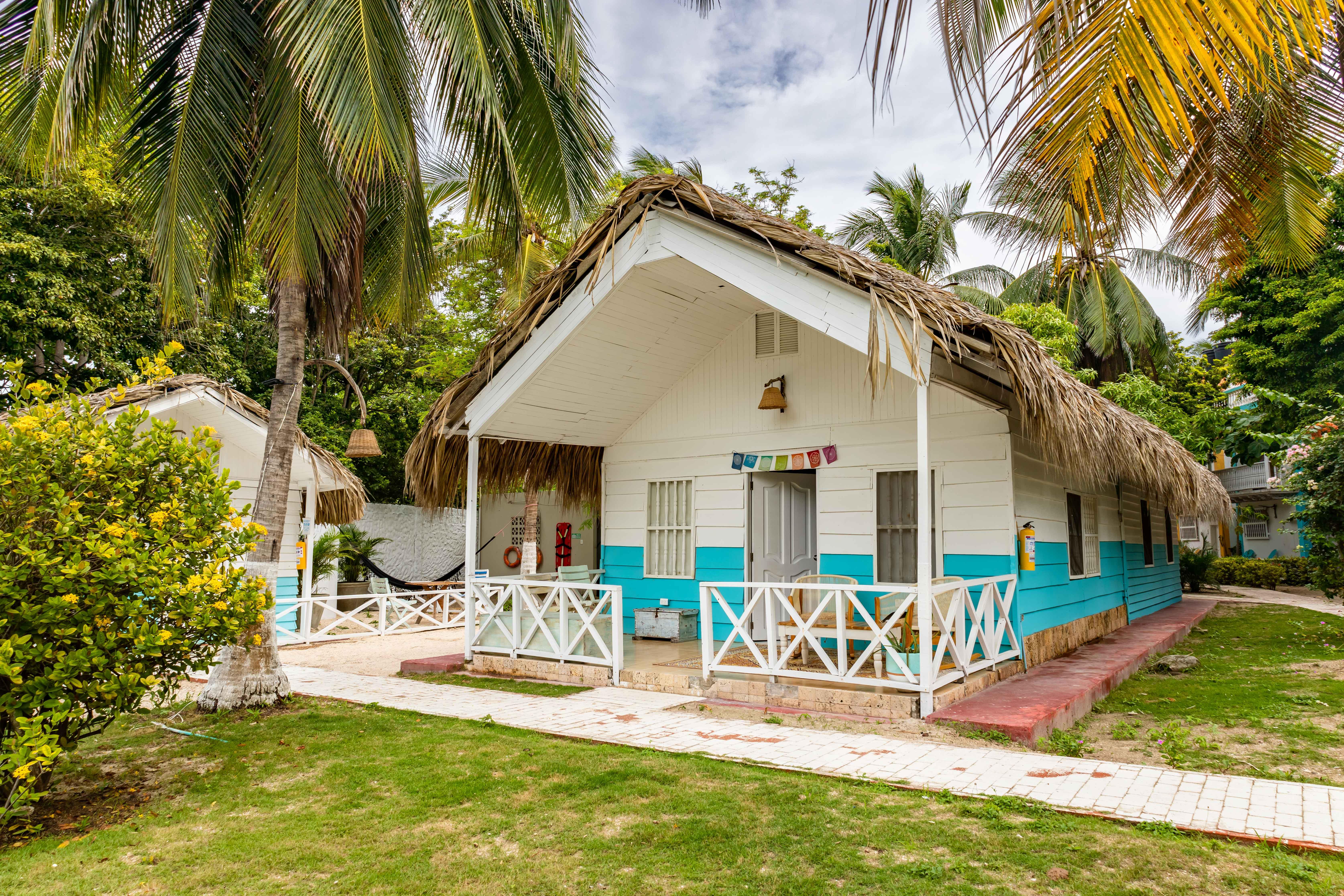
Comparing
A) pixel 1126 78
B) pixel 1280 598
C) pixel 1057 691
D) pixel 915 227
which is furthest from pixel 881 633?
pixel 1280 598

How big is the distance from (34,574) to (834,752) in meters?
4.75

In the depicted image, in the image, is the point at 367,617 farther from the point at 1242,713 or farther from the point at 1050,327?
the point at 1050,327

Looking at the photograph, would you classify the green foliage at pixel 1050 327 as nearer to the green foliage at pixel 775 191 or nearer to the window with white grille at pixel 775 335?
the green foliage at pixel 775 191

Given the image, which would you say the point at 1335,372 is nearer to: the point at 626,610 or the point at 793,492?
the point at 793,492

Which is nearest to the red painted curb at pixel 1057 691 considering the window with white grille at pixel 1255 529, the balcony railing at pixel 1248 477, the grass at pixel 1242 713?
the grass at pixel 1242 713

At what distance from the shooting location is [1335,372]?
62.9ft

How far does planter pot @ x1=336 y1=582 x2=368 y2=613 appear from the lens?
1673 cm

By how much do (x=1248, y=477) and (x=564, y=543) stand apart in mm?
22399

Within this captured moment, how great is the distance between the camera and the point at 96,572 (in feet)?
14.1

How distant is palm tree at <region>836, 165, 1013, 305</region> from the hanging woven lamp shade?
15.1 meters

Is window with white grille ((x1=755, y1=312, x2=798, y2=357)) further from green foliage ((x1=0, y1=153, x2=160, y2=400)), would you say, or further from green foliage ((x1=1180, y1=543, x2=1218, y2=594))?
green foliage ((x1=1180, y1=543, x2=1218, y2=594))

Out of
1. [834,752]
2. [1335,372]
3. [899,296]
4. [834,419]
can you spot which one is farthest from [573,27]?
[1335,372]

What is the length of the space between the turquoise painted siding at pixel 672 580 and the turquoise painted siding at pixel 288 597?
5711mm

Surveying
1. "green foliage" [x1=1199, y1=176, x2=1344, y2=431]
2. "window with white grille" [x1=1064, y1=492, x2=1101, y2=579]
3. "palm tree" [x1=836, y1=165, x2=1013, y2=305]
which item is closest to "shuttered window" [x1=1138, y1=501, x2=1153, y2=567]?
"window with white grille" [x1=1064, y1=492, x2=1101, y2=579]
